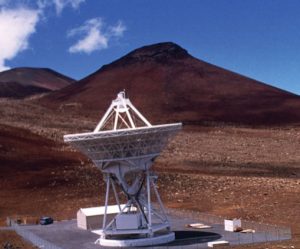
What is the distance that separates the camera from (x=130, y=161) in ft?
131

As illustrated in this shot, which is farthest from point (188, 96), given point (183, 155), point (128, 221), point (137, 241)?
point (137, 241)

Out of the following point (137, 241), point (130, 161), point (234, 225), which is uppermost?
point (130, 161)

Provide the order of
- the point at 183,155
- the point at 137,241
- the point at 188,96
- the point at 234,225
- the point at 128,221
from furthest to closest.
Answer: the point at 188,96, the point at 183,155, the point at 234,225, the point at 128,221, the point at 137,241

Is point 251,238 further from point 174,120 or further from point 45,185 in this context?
point 174,120

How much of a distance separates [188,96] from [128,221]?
5309 inches

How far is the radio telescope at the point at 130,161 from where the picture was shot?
38375 mm

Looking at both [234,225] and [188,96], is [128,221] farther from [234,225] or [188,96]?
[188,96]

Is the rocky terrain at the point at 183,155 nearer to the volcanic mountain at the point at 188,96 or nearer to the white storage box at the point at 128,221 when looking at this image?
the volcanic mountain at the point at 188,96

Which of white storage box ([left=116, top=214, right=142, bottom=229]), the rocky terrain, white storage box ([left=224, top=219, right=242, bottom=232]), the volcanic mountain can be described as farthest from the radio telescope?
the volcanic mountain

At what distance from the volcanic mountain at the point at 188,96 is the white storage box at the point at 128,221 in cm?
10434

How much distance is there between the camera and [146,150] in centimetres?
4003

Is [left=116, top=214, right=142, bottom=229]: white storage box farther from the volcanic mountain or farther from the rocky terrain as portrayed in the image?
the volcanic mountain

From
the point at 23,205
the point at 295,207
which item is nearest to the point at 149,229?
the point at 295,207

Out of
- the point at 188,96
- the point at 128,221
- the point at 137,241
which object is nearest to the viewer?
the point at 137,241
